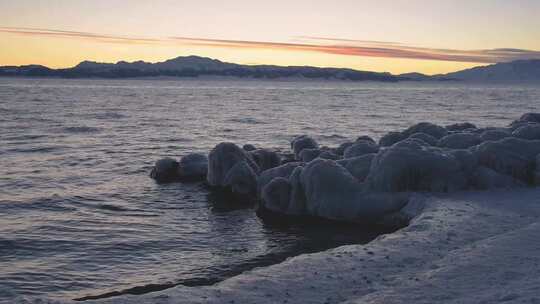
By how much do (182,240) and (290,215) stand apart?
350 cm

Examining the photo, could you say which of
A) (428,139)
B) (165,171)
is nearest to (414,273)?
(428,139)

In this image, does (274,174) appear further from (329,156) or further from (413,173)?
(413,173)

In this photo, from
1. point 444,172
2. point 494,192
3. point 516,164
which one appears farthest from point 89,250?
point 516,164

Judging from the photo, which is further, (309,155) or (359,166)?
(309,155)

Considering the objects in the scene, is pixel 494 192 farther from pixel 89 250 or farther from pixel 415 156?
pixel 89 250

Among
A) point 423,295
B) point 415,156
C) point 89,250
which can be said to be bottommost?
point 89,250

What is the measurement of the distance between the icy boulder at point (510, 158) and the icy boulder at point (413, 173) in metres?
1.41

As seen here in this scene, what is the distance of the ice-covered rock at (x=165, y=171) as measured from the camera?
21.4 metres

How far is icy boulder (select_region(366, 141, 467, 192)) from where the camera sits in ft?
49.5

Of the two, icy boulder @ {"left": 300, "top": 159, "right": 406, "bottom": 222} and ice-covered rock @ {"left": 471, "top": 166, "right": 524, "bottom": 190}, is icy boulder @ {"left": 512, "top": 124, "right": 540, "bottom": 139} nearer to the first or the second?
ice-covered rock @ {"left": 471, "top": 166, "right": 524, "bottom": 190}

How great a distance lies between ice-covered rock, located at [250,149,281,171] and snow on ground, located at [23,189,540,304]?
9.90m

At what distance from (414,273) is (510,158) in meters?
9.09

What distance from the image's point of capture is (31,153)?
2678cm

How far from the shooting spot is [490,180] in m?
15.6
